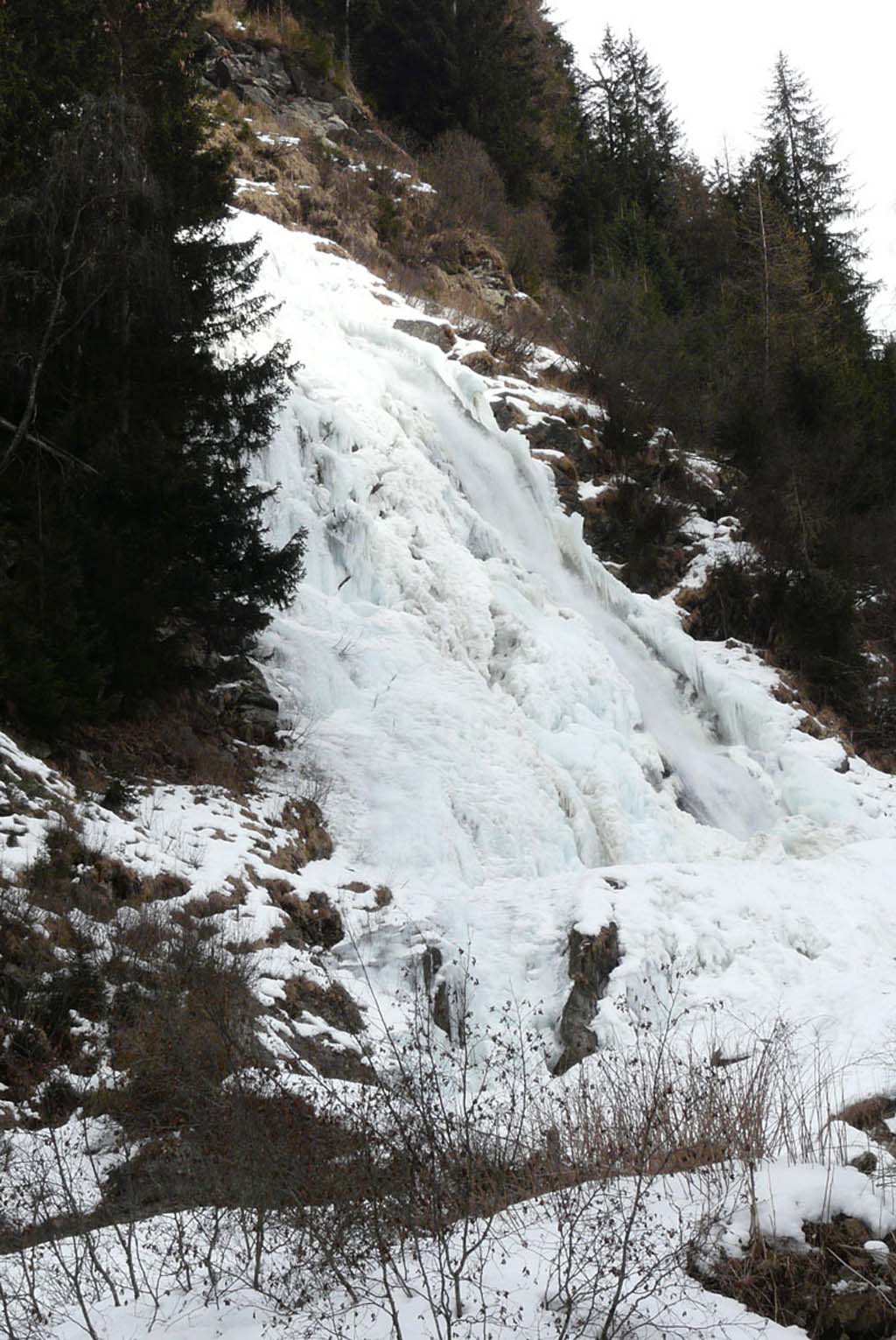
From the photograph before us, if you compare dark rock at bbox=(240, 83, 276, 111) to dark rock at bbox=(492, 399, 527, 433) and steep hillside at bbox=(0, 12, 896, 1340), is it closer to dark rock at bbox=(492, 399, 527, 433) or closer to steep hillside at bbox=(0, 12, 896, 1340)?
steep hillside at bbox=(0, 12, 896, 1340)

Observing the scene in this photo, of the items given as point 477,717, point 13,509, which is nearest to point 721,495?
point 477,717

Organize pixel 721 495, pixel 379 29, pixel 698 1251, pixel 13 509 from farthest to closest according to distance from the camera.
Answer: pixel 379 29 < pixel 721 495 < pixel 13 509 < pixel 698 1251

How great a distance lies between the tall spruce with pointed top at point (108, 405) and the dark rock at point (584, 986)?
168 inches

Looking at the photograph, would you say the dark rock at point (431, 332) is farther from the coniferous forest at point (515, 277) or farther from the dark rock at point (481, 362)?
the coniferous forest at point (515, 277)

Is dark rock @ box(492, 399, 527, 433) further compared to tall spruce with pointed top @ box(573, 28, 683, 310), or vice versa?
tall spruce with pointed top @ box(573, 28, 683, 310)

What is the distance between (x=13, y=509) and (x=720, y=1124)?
25.3 feet

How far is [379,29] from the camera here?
30.5 m

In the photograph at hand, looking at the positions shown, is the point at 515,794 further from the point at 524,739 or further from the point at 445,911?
the point at 445,911

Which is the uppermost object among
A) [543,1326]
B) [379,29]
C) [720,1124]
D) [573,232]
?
[379,29]

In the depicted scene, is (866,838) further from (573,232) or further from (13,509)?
(573,232)

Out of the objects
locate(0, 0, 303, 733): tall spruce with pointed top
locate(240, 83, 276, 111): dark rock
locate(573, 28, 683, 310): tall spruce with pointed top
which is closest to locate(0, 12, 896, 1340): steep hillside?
locate(0, 0, 303, 733): tall spruce with pointed top

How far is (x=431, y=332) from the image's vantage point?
19.2 metres

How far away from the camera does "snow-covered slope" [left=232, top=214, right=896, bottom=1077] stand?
9117mm

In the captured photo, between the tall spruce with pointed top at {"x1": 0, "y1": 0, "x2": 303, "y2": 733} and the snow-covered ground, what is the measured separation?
1241 millimetres
